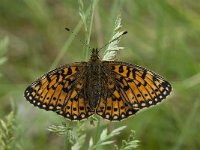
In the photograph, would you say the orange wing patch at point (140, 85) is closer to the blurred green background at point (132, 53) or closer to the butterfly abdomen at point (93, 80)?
the butterfly abdomen at point (93, 80)

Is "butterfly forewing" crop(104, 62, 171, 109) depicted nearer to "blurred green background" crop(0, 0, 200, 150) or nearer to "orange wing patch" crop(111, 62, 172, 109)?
"orange wing patch" crop(111, 62, 172, 109)

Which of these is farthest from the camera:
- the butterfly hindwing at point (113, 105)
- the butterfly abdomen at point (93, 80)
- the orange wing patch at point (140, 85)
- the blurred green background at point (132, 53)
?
the blurred green background at point (132, 53)

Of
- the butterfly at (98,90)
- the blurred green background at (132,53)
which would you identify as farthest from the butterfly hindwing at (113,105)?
the blurred green background at (132,53)

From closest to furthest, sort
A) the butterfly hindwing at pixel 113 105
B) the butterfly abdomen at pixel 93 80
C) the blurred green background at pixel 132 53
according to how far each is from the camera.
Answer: the butterfly hindwing at pixel 113 105
the butterfly abdomen at pixel 93 80
the blurred green background at pixel 132 53

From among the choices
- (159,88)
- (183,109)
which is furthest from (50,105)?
(183,109)

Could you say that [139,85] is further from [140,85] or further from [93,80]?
[93,80]

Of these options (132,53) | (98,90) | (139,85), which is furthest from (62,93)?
(132,53)

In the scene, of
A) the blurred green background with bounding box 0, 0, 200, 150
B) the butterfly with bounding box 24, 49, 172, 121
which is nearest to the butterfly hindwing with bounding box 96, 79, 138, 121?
the butterfly with bounding box 24, 49, 172, 121
